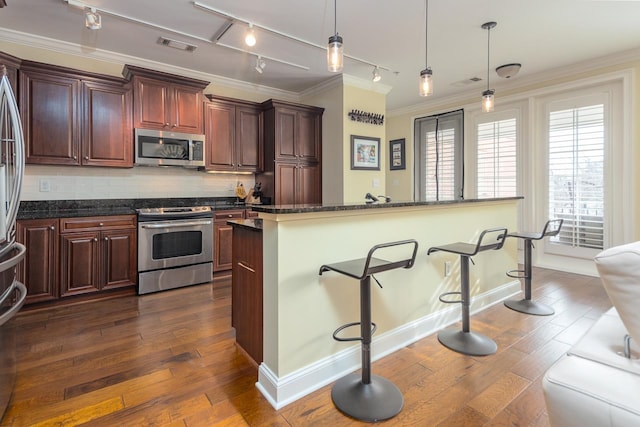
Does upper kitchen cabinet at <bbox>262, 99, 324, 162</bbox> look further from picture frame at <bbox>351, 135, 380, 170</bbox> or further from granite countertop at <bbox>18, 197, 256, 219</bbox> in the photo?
granite countertop at <bbox>18, 197, 256, 219</bbox>

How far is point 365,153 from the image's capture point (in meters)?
4.92

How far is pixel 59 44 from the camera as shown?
11.6 ft

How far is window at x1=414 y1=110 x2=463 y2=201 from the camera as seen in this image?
5676 millimetres

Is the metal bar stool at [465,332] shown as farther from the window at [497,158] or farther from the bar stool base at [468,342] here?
the window at [497,158]

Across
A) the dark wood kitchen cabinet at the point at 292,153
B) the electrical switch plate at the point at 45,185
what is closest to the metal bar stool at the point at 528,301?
the dark wood kitchen cabinet at the point at 292,153

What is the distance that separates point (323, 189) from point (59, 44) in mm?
3586

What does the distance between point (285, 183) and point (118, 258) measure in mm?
2284

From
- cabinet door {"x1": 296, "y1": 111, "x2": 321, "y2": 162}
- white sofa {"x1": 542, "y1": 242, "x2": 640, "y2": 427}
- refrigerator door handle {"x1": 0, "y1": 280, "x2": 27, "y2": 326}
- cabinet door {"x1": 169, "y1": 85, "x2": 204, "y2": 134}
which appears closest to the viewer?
white sofa {"x1": 542, "y1": 242, "x2": 640, "y2": 427}

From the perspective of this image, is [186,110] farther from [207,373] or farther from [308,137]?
[207,373]

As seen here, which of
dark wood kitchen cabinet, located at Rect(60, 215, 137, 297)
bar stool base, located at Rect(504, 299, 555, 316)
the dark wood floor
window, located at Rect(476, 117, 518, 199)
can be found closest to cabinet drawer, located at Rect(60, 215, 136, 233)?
dark wood kitchen cabinet, located at Rect(60, 215, 137, 297)

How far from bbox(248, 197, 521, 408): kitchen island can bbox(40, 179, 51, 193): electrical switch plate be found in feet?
10.4

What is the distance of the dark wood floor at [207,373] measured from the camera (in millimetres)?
1670

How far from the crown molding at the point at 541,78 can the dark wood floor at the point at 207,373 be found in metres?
2.99

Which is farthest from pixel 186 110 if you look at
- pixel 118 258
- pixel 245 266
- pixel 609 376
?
pixel 609 376
